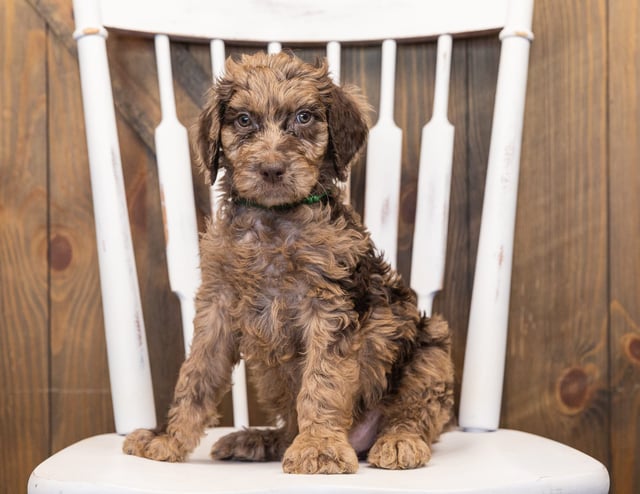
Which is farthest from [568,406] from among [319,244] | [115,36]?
[115,36]

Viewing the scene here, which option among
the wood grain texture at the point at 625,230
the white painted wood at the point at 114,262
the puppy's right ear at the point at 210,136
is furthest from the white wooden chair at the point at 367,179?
the wood grain texture at the point at 625,230

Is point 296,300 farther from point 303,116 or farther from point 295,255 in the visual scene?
point 303,116

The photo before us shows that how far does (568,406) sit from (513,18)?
0.82m

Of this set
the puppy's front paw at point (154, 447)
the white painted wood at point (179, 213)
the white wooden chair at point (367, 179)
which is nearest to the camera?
the puppy's front paw at point (154, 447)

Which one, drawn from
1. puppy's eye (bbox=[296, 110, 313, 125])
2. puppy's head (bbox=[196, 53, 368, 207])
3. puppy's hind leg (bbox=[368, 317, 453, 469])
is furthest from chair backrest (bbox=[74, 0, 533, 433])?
puppy's eye (bbox=[296, 110, 313, 125])

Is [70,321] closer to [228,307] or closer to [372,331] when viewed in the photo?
[228,307]

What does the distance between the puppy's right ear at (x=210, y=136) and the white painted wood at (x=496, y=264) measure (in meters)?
0.51

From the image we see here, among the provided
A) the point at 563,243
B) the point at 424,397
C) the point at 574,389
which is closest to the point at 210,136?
the point at 424,397

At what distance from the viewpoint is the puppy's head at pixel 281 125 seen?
122cm

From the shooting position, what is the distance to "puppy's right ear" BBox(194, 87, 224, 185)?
1303mm

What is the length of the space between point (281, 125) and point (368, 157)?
349 millimetres

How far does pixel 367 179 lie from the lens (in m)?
1.59

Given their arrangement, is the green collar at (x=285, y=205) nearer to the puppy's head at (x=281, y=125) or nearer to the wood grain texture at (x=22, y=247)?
the puppy's head at (x=281, y=125)

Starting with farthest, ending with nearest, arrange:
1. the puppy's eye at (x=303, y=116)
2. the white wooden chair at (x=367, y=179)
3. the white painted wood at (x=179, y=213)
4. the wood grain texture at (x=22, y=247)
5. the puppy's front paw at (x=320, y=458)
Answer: the wood grain texture at (x=22, y=247), the white painted wood at (x=179, y=213), the white wooden chair at (x=367, y=179), the puppy's eye at (x=303, y=116), the puppy's front paw at (x=320, y=458)
